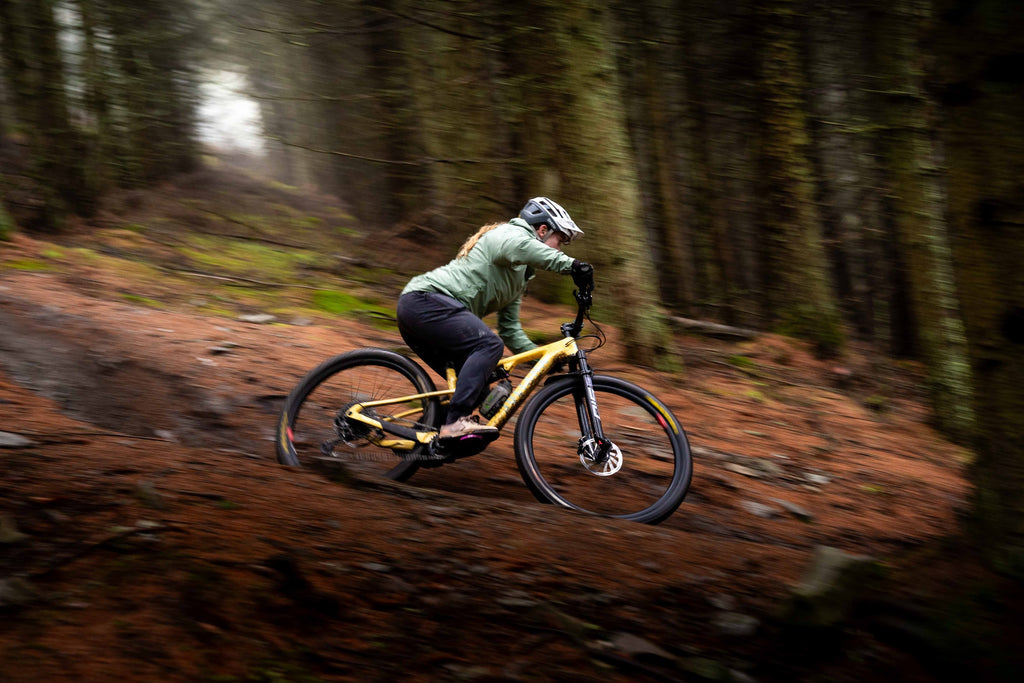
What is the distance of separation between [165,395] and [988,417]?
591cm

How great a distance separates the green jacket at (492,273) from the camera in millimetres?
5074

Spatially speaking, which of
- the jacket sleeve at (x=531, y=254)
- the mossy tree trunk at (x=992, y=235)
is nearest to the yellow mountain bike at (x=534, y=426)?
the jacket sleeve at (x=531, y=254)

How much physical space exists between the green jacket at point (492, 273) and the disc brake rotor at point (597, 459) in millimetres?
804

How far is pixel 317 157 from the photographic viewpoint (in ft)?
65.5

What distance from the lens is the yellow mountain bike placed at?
512cm

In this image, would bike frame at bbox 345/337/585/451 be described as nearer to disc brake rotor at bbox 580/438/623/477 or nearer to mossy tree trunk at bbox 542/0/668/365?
disc brake rotor at bbox 580/438/623/477

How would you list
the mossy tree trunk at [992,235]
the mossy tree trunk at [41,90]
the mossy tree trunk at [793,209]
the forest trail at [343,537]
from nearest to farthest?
1. the forest trail at [343,537]
2. the mossy tree trunk at [992,235]
3. the mossy tree trunk at [793,209]
4. the mossy tree trunk at [41,90]

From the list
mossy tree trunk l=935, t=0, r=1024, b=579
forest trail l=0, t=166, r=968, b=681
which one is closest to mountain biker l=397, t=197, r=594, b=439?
forest trail l=0, t=166, r=968, b=681

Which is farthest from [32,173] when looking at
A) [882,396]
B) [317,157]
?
[882,396]

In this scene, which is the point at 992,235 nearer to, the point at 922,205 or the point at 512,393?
the point at 512,393

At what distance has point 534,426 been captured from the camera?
5137 mm

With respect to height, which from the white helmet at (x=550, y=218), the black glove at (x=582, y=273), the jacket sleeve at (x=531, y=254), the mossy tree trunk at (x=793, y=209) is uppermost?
the white helmet at (x=550, y=218)

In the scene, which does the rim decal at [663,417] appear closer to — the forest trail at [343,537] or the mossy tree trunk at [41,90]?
the forest trail at [343,537]

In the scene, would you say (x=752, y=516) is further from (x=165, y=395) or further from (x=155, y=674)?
(x=165, y=395)
